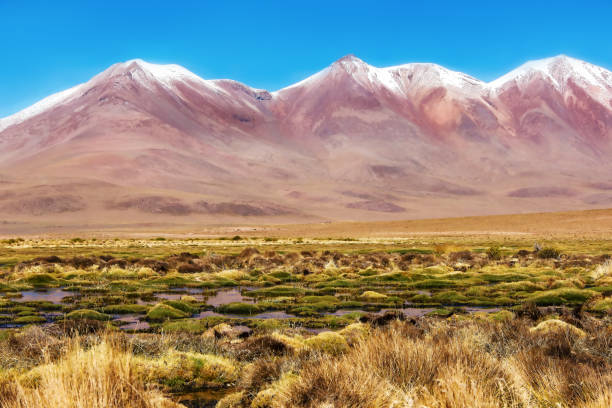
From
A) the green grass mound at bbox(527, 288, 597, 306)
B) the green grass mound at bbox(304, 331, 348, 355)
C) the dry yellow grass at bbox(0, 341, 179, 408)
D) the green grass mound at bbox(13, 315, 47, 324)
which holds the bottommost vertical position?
the green grass mound at bbox(527, 288, 597, 306)

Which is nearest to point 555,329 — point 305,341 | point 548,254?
point 305,341

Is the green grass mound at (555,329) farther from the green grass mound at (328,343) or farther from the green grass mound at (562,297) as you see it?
the green grass mound at (562,297)

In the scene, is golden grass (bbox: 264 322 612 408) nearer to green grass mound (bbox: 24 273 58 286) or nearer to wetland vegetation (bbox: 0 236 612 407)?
wetland vegetation (bbox: 0 236 612 407)

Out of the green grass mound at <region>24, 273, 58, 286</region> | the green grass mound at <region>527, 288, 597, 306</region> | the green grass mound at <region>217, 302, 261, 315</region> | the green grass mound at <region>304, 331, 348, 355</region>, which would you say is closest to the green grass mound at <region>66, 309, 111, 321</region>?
the green grass mound at <region>217, 302, 261, 315</region>

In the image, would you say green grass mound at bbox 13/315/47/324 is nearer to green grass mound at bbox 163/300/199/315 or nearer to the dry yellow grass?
green grass mound at bbox 163/300/199/315

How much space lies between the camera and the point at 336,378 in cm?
649

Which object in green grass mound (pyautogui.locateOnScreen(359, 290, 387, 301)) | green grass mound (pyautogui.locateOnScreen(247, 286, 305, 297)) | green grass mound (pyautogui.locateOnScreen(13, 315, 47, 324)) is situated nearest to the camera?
green grass mound (pyautogui.locateOnScreen(13, 315, 47, 324))

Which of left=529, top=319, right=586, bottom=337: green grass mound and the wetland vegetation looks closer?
the wetland vegetation

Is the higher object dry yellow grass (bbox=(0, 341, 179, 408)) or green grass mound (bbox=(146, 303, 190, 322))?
dry yellow grass (bbox=(0, 341, 179, 408))

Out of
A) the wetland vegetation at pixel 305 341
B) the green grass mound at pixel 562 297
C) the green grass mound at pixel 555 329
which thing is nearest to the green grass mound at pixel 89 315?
the wetland vegetation at pixel 305 341

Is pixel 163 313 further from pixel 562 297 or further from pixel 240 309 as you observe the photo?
pixel 562 297

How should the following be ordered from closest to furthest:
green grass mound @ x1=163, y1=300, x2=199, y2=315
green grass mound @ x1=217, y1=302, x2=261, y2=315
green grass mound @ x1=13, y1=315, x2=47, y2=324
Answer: green grass mound @ x1=13, y1=315, x2=47, y2=324 → green grass mound @ x1=163, y1=300, x2=199, y2=315 → green grass mound @ x1=217, y1=302, x2=261, y2=315

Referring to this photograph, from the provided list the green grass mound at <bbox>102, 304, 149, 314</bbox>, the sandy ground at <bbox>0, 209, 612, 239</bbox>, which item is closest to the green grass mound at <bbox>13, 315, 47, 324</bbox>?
the green grass mound at <bbox>102, 304, 149, 314</bbox>

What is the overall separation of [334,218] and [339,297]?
530 feet
